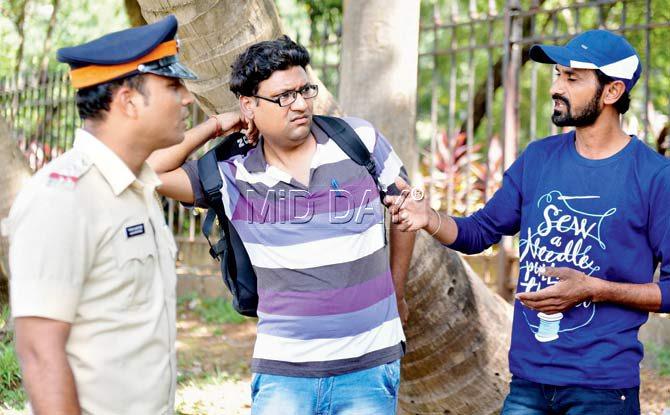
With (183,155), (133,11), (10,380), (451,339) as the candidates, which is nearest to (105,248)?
(183,155)

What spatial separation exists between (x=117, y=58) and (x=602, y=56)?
1786mm

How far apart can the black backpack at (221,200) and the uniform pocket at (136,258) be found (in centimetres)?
91

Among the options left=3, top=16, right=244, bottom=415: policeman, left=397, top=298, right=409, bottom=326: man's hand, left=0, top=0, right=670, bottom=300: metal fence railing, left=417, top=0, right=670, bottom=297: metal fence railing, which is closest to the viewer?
left=3, top=16, right=244, bottom=415: policeman

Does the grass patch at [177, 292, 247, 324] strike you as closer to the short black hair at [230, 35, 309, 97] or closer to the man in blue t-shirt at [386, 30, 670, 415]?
the short black hair at [230, 35, 309, 97]

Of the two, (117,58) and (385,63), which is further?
(385,63)

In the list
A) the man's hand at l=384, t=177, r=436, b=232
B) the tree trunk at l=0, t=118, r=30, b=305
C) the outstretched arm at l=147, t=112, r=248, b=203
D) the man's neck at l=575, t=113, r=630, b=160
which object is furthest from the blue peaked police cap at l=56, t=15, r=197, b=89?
the tree trunk at l=0, t=118, r=30, b=305

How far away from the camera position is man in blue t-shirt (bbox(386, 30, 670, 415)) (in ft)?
10.2

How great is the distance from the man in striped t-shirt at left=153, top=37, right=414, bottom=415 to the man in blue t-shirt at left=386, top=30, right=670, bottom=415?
227mm

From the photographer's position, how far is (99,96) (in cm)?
236

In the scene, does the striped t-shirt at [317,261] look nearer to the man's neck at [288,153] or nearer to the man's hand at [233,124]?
the man's neck at [288,153]

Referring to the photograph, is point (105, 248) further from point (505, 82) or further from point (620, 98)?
point (505, 82)

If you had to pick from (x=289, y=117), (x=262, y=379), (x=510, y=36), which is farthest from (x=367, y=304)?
(x=510, y=36)

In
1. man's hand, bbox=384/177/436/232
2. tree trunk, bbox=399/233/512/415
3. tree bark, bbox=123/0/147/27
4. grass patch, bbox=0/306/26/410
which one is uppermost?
tree bark, bbox=123/0/147/27

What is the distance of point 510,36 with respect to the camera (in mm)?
7719
